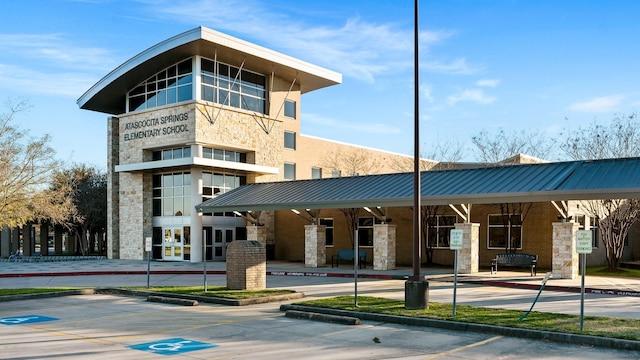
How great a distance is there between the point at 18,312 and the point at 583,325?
13.4m

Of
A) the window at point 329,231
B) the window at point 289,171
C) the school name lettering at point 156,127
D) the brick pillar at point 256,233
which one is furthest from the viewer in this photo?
the window at point 289,171

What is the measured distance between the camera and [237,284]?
18547 mm

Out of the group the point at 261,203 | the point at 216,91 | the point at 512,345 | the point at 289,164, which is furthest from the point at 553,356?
the point at 289,164

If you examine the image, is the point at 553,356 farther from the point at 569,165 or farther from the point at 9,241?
the point at 9,241

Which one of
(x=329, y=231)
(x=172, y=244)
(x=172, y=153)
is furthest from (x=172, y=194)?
(x=329, y=231)

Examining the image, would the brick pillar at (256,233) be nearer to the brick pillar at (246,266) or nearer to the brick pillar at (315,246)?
the brick pillar at (315,246)

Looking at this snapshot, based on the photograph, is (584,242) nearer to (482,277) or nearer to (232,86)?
(482,277)

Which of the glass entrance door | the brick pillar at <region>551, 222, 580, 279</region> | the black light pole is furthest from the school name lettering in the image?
the black light pole

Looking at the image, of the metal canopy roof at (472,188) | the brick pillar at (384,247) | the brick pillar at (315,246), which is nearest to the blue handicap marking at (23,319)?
the metal canopy roof at (472,188)

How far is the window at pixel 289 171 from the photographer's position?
42750mm

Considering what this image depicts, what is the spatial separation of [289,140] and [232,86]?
23.4 ft

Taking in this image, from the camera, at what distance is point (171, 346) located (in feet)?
34.7

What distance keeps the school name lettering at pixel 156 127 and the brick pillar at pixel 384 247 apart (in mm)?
13401

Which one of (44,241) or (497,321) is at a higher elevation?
(497,321)
